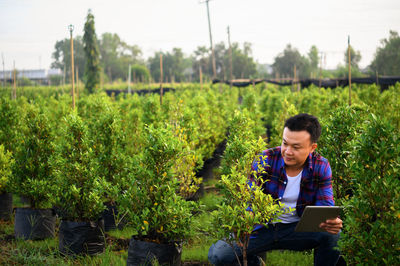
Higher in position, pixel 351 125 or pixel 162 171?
pixel 351 125

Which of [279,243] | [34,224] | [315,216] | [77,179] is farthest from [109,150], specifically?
[315,216]

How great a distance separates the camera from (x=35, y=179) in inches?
222

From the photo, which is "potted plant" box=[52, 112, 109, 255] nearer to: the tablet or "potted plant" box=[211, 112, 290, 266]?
"potted plant" box=[211, 112, 290, 266]

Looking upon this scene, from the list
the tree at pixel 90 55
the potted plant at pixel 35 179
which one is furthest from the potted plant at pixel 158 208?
the tree at pixel 90 55

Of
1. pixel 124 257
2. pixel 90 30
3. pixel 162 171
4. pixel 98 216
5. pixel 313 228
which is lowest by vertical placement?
pixel 124 257

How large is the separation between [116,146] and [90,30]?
35153 millimetres

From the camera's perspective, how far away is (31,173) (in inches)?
230

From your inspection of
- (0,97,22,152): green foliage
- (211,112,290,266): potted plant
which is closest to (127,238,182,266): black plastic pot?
(211,112,290,266): potted plant

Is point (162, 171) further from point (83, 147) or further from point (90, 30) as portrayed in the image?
point (90, 30)

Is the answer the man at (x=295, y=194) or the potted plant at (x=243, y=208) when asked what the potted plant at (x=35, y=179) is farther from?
the potted plant at (x=243, y=208)

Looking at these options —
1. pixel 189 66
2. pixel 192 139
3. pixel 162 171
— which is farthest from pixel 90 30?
pixel 189 66

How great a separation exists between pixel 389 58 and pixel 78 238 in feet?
169

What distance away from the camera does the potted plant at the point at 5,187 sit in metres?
6.25

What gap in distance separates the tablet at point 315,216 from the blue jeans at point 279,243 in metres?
0.23
